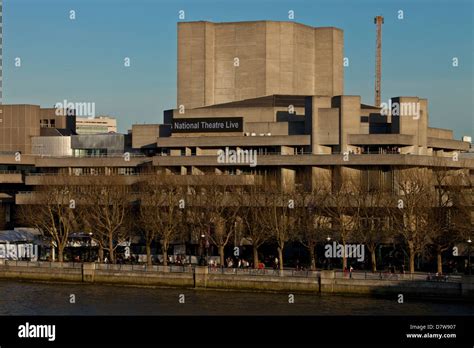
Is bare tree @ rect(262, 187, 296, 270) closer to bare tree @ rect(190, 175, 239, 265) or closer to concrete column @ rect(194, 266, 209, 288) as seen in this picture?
bare tree @ rect(190, 175, 239, 265)

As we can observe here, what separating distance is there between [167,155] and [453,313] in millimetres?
43006

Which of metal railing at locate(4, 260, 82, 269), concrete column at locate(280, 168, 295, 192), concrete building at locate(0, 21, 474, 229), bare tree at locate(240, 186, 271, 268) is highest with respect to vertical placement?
concrete building at locate(0, 21, 474, 229)

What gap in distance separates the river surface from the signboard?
27492 millimetres

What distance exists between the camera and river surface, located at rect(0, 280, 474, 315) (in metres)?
63.1

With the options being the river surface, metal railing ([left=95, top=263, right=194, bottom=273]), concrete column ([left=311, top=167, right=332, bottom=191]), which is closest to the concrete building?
concrete column ([left=311, top=167, right=332, bottom=191])

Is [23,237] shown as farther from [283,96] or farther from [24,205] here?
[283,96]

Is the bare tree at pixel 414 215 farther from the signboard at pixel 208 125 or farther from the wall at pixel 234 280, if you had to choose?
the signboard at pixel 208 125

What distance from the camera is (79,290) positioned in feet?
243

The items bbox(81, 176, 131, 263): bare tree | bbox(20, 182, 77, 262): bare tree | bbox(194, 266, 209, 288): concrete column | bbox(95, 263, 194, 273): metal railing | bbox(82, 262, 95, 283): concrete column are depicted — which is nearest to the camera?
bbox(194, 266, 209, 288): concrete column

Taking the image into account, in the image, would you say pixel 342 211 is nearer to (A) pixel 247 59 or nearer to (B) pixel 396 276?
(B) pixel 396 276

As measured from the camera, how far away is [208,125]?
99438mm

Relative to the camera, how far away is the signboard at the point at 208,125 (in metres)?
98.4

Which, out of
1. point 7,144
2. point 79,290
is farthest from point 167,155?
point 79,290
